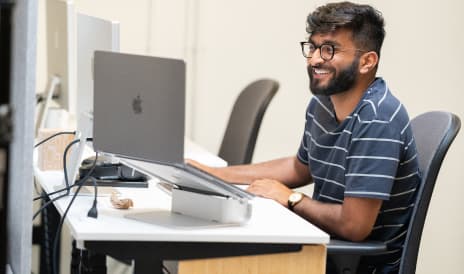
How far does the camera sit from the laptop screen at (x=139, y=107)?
1764 mm

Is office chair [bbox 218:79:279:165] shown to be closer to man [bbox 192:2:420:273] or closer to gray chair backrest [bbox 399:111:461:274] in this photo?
man [bbox 192:2:420:273]

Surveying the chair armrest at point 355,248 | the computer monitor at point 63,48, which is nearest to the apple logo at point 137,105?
the chair armrest at point 355,248

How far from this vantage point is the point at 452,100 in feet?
12.5

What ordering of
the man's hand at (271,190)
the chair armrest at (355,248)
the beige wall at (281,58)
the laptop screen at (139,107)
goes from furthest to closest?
the beige wall at (281,58) < the man's hand at (271,190) < the chair armrest at (355,248) < the laptop screen at (139,107)

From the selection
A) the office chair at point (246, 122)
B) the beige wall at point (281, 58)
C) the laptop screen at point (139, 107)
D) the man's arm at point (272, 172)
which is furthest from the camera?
the beige wall at point (281, 58)

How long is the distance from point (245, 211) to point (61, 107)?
140 cm

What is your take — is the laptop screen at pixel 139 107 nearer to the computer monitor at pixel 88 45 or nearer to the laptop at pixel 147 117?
the laptop at pixel 147 117

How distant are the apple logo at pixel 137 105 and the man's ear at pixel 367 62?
27.1 inches

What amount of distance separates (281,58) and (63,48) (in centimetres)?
136

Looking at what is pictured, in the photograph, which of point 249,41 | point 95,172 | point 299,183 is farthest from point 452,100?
point 95,172

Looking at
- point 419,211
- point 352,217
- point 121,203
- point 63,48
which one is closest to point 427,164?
point 419,211

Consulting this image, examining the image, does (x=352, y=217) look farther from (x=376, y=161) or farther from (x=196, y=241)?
(x=196, y=241)

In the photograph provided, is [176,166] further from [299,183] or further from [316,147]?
[299,183]

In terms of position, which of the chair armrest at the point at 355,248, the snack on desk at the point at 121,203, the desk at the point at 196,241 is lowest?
the chair armrest at the point at 355,248
